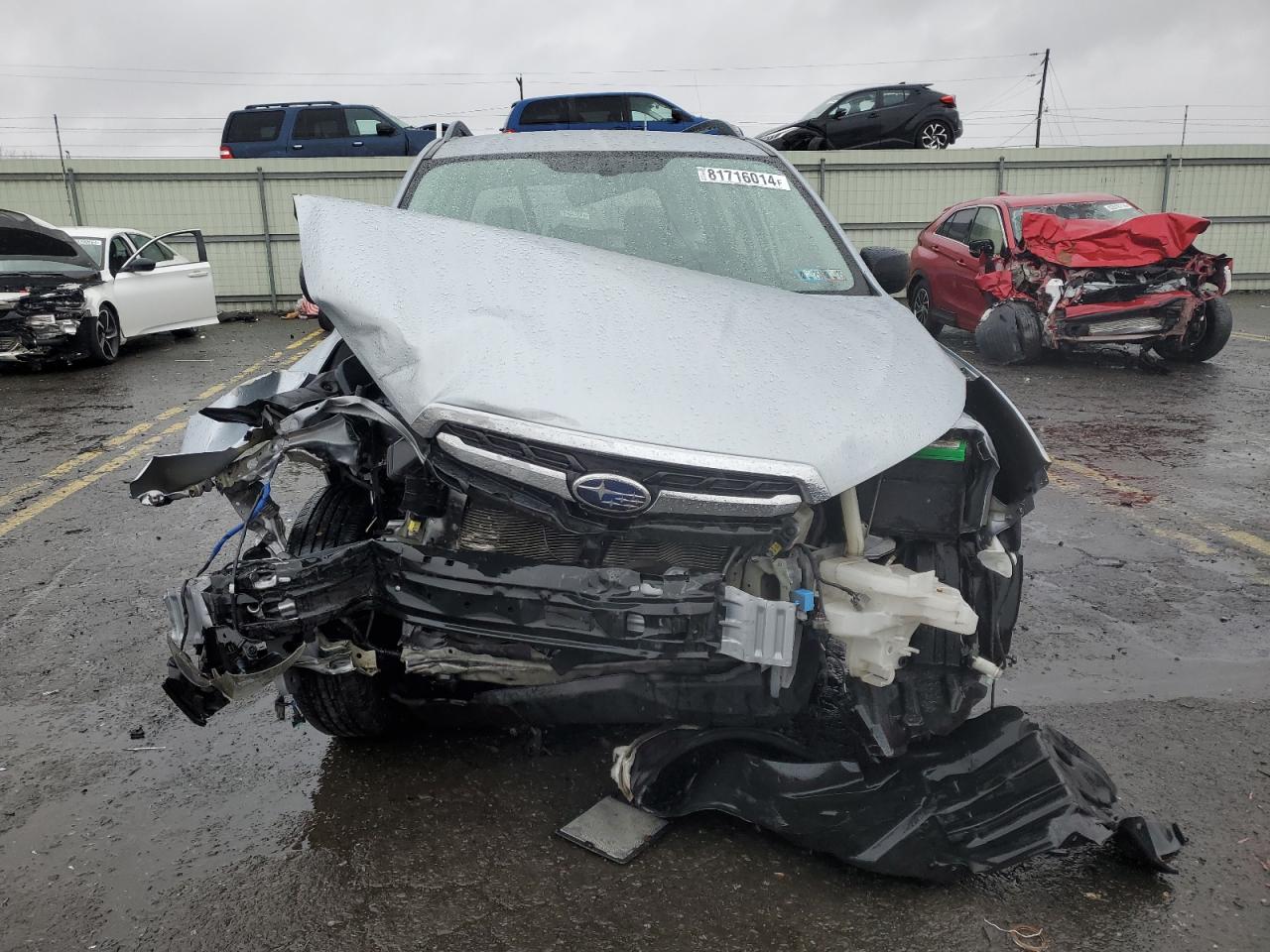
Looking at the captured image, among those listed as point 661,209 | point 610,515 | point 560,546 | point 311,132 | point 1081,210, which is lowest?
point 560,546

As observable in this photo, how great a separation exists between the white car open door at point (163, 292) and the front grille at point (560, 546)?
389 inches

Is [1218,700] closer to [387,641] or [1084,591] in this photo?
[1084,591]

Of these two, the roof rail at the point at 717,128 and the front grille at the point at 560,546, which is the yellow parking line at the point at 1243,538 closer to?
the roof rail at the point at 717,128

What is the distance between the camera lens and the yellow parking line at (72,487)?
18.5ft

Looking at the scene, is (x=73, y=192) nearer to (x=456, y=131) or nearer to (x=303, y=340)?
(x=303, y=340)

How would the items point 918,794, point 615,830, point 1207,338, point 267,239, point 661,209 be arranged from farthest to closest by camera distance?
point 267,239, point 1207,338, point 661,209, point 615,830, point 918,794

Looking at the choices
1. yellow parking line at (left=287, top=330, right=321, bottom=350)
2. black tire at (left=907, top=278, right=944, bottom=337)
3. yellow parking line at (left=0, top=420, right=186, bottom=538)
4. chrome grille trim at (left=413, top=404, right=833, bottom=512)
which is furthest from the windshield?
yellow parking line at (left=287, top=330, right=321, bottom=350)

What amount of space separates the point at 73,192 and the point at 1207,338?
53.3 feet

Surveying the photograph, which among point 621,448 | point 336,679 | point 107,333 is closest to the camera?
point 621,448

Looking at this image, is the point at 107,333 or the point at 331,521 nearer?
the point at 331,521

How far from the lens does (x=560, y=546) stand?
8.71ft

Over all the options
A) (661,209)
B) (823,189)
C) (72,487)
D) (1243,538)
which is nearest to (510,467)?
(661,209)

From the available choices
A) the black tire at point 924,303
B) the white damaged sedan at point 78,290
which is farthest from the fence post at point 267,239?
the black tire at point 924,303

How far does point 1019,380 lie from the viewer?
32.1 ft
